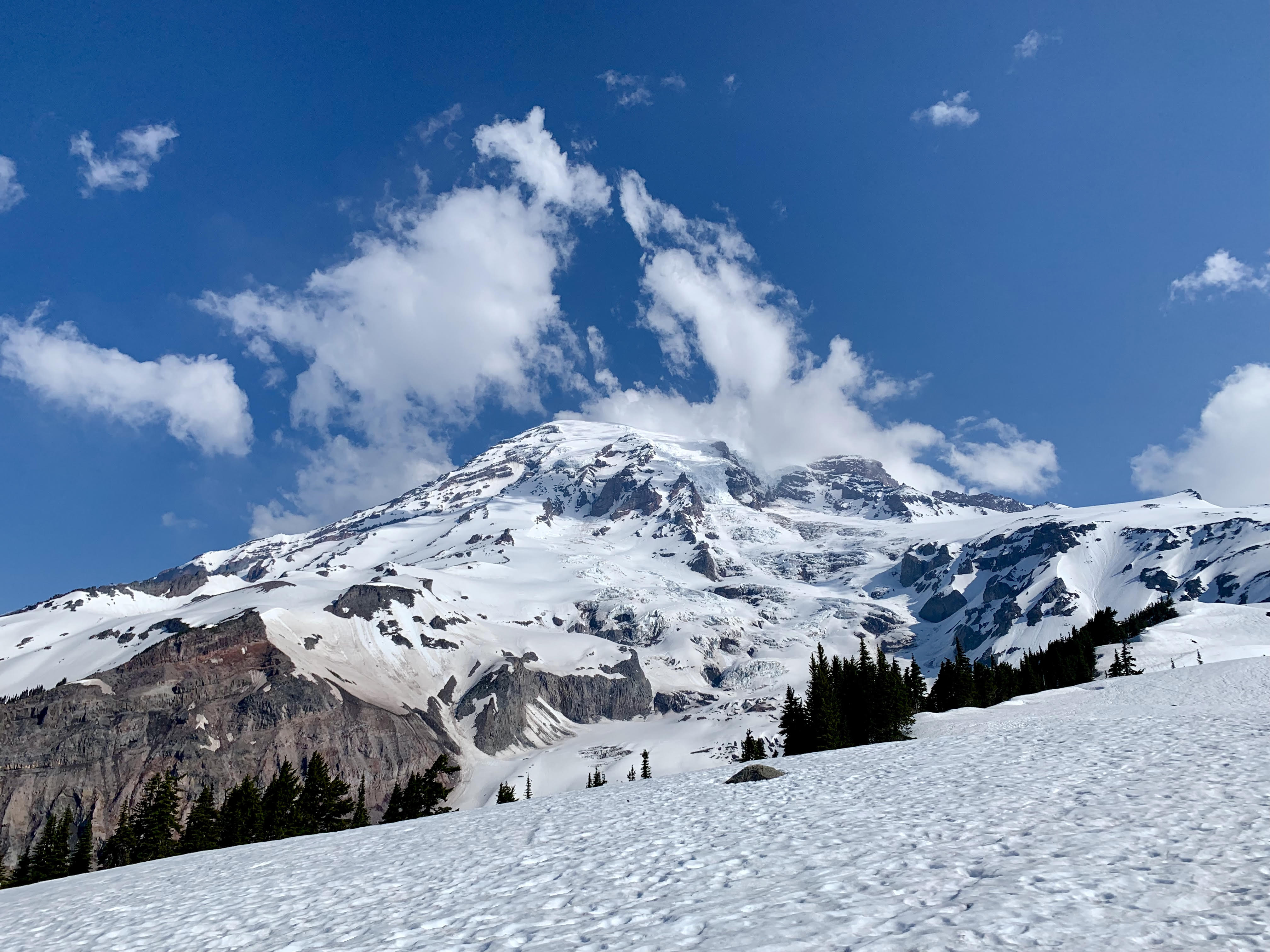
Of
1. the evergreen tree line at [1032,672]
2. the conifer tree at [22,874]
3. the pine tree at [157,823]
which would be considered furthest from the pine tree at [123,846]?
the evergreen tree line at [1032,672]

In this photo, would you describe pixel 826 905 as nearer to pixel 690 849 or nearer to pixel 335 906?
pixel 690 849

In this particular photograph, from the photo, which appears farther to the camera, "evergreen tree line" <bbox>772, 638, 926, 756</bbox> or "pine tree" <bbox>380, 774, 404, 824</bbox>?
"pine tree" <bbox>380, 774, 404, 824</bbox>

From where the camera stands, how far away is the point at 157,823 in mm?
57938

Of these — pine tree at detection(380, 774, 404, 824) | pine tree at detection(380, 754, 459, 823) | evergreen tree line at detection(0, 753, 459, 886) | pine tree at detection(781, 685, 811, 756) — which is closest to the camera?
evergreen tree line at detection(0, 753, 459, 886)

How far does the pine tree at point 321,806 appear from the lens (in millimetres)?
58625

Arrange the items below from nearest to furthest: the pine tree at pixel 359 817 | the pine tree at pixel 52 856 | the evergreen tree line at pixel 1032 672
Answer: the pine tree at pixel 52 856
the pine tree at pixel 359 817
the evergreen tree line at pixel 1032 672

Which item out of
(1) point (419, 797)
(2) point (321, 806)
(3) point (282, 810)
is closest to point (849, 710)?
(1) point (419, 797)

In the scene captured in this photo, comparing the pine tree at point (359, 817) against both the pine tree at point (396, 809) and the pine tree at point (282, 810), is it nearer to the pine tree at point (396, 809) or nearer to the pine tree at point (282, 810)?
the pine tree at point (396, 809)

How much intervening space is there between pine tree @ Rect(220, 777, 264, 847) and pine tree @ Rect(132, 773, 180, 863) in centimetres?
398

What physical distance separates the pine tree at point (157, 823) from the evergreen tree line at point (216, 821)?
64mm

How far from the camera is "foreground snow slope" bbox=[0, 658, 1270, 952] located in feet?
25.6

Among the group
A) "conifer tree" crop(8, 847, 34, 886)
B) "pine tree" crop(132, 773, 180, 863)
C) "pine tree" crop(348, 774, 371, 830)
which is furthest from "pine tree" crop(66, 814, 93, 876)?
"pine tree" crop(348, 774, 371, 830)

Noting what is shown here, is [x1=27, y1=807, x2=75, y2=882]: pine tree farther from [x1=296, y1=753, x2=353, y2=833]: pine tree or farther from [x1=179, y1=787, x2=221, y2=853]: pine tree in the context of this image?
[x1=296, y1=753, x2=353, y2=833]: pine tree

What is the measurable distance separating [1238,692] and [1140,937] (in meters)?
44.8
